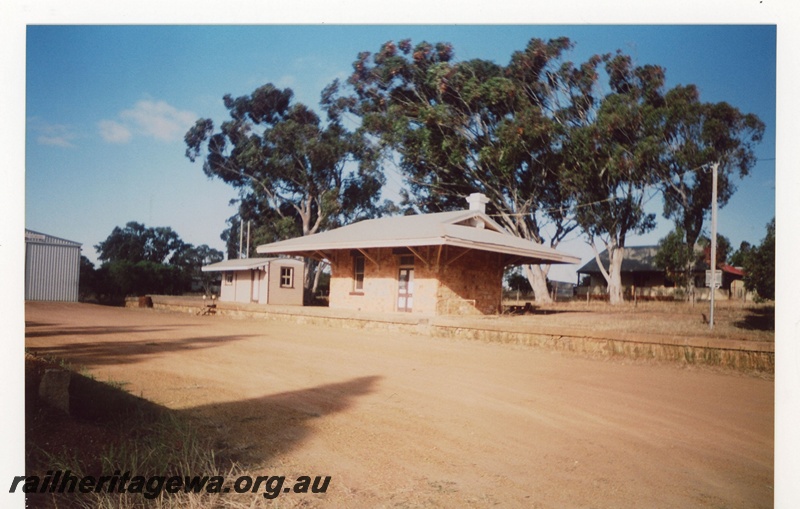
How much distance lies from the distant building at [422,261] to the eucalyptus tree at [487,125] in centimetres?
551

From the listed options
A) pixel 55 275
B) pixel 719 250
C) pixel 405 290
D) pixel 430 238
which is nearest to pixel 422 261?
pixel 405 290

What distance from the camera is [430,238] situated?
50.4 ft

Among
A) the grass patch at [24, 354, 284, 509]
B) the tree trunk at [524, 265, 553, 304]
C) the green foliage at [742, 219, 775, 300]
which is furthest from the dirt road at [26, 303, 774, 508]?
the tree trunk at [524, 265, 553, 304]

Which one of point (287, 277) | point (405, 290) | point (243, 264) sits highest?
point (243, 264)

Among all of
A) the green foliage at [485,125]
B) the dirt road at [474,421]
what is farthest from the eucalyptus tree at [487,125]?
the dirt road at [474,421]

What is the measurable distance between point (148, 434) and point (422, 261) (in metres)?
13.2

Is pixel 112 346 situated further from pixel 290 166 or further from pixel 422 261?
pixel 290 166

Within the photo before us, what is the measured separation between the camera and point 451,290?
56.4ft

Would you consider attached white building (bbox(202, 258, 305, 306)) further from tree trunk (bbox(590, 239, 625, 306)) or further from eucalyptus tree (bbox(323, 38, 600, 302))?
tree trunk (bbox(590, 239, 625, 306))

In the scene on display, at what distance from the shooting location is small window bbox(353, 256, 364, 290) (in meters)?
19.5
